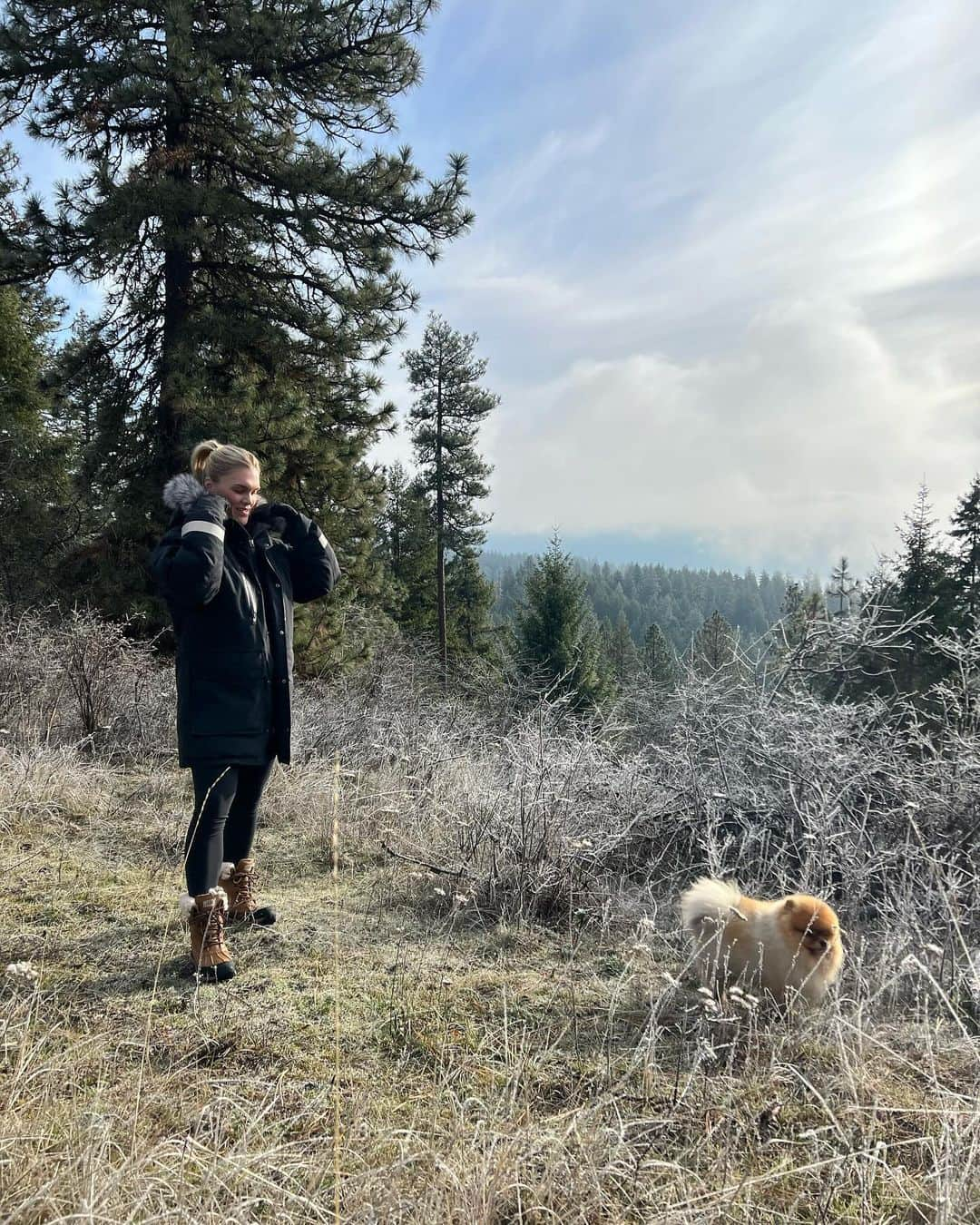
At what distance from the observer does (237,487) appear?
2.85 meters

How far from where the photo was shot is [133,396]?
927 centimetres

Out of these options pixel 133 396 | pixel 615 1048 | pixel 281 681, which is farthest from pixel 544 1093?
pixel 133 396

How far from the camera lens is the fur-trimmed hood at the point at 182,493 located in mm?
2723

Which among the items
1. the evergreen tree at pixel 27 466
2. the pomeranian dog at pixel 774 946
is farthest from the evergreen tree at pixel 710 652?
the evergreen tree at pixel 27 466

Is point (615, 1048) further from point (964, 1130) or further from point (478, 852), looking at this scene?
point (478, 852)

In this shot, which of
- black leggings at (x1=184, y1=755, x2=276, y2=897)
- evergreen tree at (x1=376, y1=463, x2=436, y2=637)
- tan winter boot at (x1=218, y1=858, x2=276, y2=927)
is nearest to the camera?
black leggings at (x1=184, y1=755, x2=276, y2=897)

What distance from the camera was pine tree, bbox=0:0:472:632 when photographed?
7.89 metres

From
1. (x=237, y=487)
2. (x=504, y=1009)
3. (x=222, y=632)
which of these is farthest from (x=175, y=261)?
(x=504, y=1009)

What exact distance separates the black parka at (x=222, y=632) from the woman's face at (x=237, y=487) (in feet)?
0.14

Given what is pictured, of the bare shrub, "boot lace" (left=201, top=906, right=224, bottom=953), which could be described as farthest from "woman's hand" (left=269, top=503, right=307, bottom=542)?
the bare shrub

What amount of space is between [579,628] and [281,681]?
20883 mm

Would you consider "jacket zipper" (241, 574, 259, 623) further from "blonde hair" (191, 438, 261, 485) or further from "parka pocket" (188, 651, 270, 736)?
"blonde hair" (191, 438, 261, 485)

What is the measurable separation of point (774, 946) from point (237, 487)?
2.67 m

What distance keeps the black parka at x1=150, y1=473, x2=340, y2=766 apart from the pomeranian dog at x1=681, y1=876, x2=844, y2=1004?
69.4 inches
